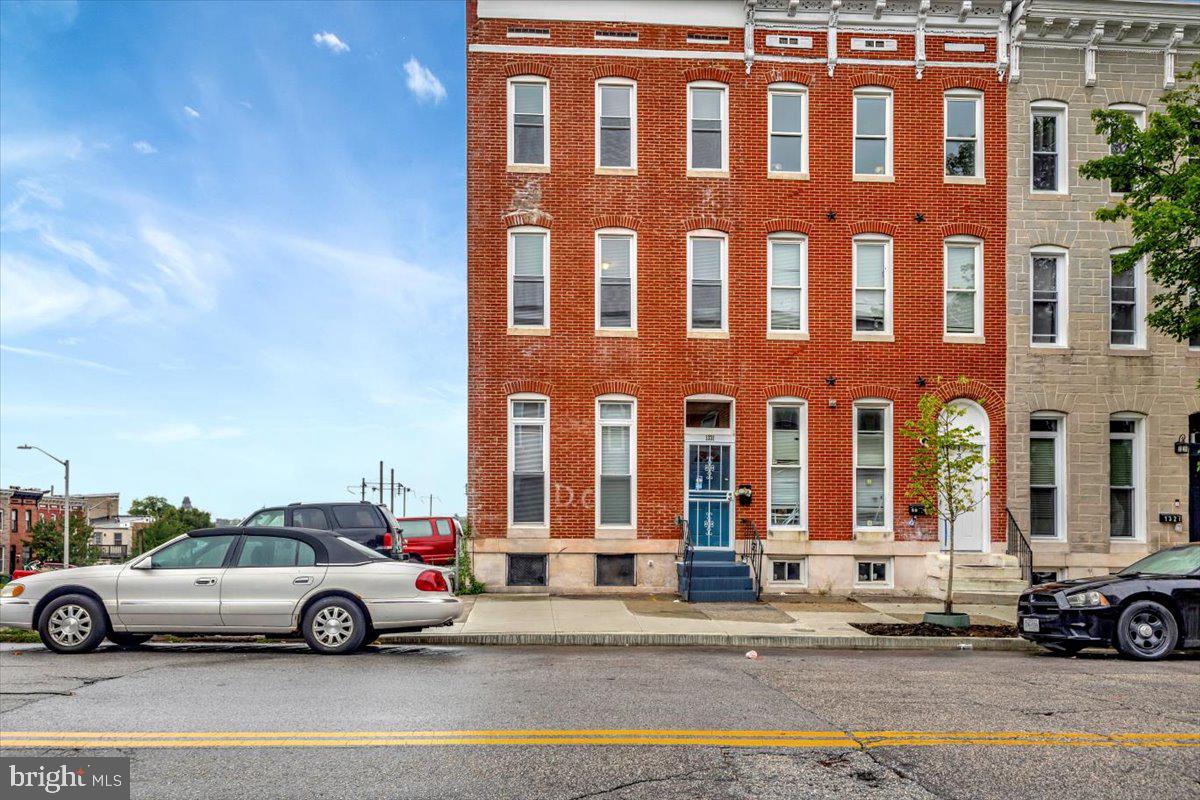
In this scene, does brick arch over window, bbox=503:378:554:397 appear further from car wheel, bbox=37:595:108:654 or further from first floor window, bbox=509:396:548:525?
car wheel, bbox=37:595:108:654

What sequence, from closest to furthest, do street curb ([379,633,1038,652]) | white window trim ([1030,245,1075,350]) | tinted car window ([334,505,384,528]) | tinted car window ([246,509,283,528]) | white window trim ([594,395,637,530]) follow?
1. street curb ([379,633,1038,652])
2. tinted car window ([246,509,283,528])
3. tinted car window ([334,505,384,528])
4. white window trim ([594,395,637,530])
5. white window trim ([1030,245,1075,350])

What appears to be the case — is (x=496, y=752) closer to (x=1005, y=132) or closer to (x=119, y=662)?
(x=119, y=662)

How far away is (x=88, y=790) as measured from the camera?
609 centimetres

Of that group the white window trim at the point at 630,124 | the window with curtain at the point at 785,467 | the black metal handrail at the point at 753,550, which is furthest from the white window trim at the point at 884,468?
the white window trim at the point at 630,124

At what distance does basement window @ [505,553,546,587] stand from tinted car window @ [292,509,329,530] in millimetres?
3960

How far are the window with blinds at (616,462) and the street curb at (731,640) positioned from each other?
252 inches

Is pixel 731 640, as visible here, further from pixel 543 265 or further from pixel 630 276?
pixel 543 265

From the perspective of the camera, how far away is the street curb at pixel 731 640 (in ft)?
47.3

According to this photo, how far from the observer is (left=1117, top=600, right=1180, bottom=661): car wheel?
13227mm

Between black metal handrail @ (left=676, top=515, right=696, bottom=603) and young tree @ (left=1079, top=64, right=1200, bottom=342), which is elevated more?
young tree @ (left=1079, top=64, right=1200, bottom=342)

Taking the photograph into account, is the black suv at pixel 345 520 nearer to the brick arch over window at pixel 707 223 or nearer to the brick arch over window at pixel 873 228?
the brick arch over window at pixel 707 223

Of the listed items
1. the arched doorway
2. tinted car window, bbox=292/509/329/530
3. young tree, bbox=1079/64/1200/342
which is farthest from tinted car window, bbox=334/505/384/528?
young tree, bbox=1079/64/1200/342

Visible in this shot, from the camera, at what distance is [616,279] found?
21.5 m

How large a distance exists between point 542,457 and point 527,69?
7.84 meters
